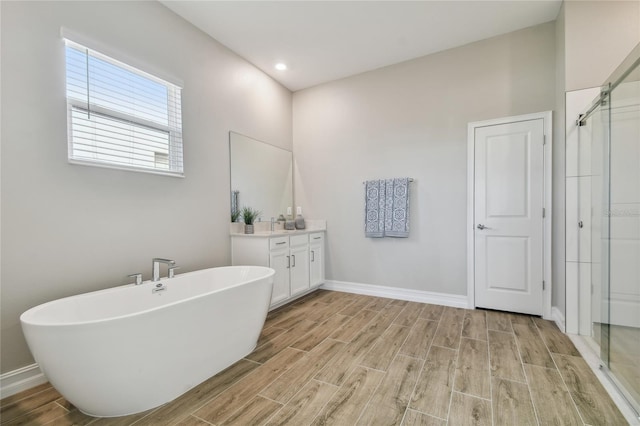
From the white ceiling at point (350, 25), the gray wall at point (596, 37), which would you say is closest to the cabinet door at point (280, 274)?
the white ceiling at point (350, 25)

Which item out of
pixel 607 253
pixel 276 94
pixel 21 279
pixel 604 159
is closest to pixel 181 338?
pixel 21 279

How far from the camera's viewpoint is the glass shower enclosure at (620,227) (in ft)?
5.68

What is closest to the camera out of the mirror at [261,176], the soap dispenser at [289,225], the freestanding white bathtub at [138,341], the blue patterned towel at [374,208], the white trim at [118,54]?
the freestanding white bathtub at [138,341]

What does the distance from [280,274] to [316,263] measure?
0.76 meters

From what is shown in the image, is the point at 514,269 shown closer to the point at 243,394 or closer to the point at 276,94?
the point at 243,394

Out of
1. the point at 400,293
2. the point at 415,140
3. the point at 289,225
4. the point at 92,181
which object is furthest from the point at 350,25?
the point at 400,293

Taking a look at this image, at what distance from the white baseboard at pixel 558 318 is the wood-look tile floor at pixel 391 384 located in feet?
0.25

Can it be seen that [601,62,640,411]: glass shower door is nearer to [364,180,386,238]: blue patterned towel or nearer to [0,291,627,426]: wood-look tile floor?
[0,291,627,426]: wood-look tile floor

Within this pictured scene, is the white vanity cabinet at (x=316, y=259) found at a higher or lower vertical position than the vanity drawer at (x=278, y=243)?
lower

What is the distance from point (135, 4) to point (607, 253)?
160 inches

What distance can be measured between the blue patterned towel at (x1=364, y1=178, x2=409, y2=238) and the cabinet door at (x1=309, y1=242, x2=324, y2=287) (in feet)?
2.26

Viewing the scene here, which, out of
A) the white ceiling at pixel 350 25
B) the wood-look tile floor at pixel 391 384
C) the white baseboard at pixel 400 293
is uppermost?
the white ceiling at pixel 350 25

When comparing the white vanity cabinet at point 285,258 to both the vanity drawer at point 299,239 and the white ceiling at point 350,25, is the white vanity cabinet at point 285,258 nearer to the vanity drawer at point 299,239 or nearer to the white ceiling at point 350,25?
the vanity drawer at point 299,239

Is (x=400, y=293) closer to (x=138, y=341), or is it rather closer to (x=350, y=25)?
(x=138, y=341)
